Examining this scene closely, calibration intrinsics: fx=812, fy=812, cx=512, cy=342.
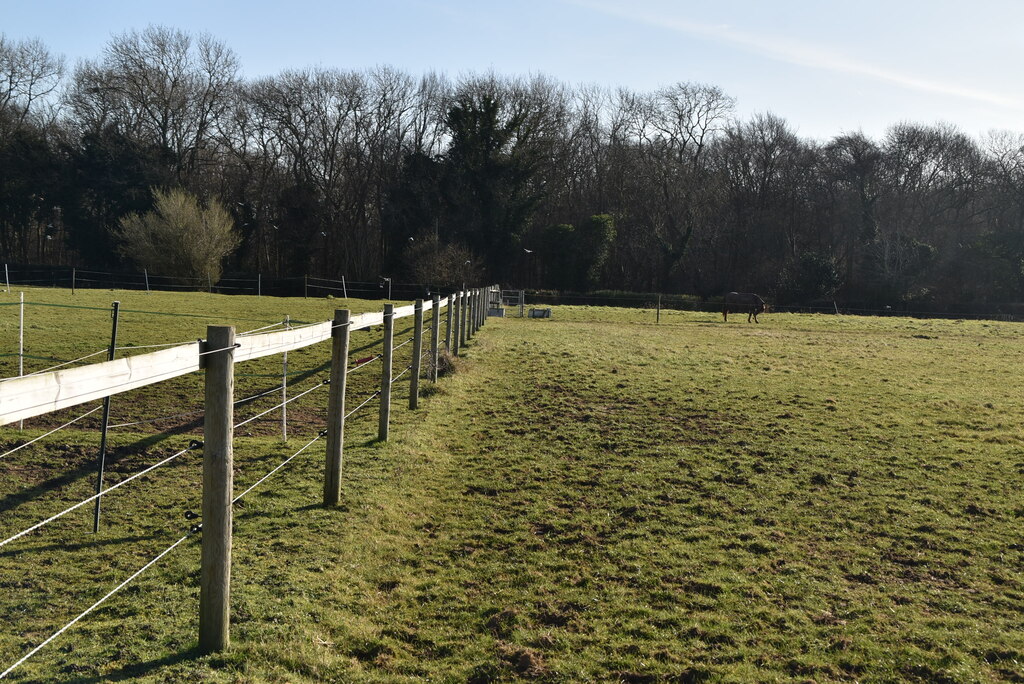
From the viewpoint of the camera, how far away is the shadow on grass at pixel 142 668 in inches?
145

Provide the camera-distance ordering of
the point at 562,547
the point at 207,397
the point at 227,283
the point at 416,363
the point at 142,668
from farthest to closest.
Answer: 1. the point at 227,283
2. the point at 416,363
3. the point at 562,547
4. the point at 207,397
5. the point at 142,668

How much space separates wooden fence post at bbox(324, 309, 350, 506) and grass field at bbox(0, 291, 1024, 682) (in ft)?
0.69

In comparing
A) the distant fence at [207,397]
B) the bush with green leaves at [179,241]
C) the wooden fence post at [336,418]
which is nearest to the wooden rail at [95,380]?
the distant fence at [207,397]

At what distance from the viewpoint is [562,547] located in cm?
608

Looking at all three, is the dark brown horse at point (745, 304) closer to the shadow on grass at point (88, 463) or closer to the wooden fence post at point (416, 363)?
the wooden fence post at point (416, 363)

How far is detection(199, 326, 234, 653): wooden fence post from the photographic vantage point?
12.7ft

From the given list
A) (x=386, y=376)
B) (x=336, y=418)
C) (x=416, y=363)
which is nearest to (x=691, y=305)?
(x=416, y=363)

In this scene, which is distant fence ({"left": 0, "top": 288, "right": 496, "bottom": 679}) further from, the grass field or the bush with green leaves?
the bush with green leaves

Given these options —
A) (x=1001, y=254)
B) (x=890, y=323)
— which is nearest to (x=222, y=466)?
(x=890, y=323)

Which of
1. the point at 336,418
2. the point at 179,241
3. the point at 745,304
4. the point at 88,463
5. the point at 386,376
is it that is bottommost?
the point at 88,463

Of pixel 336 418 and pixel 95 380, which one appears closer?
pixel 95 380

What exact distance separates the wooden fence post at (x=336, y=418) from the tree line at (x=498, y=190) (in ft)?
127

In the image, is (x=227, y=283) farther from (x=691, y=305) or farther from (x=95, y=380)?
(x=95, y=380)

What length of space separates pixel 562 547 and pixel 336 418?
2.05 metres
